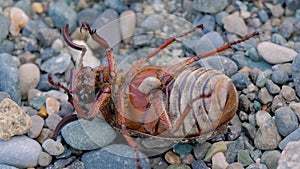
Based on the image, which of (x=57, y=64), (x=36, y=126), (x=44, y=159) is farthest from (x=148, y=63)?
(x=44, y=159)

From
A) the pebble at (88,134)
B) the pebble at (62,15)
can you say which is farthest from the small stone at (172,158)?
the pebble at (62,15)

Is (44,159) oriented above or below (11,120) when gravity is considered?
below

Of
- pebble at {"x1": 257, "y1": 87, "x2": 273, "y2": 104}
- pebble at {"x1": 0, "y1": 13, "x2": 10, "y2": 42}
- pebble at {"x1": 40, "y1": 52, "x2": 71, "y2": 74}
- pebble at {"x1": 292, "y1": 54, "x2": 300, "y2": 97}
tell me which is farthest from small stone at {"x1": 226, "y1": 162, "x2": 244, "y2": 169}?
pebble at {"x1": 0, "y1": 13, "x2": 10, "y2": 42}

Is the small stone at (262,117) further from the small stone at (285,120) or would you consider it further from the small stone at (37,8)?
the small stone at (37,8)

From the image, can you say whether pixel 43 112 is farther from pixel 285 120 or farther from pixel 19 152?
pixel 285 120

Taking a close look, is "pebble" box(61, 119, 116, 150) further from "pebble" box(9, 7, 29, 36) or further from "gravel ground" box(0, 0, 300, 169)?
"pebble" box(9, 7, 29, 36)

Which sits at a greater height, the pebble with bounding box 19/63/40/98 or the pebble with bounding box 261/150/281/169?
the pebble with bounding box 19/63/40/98
